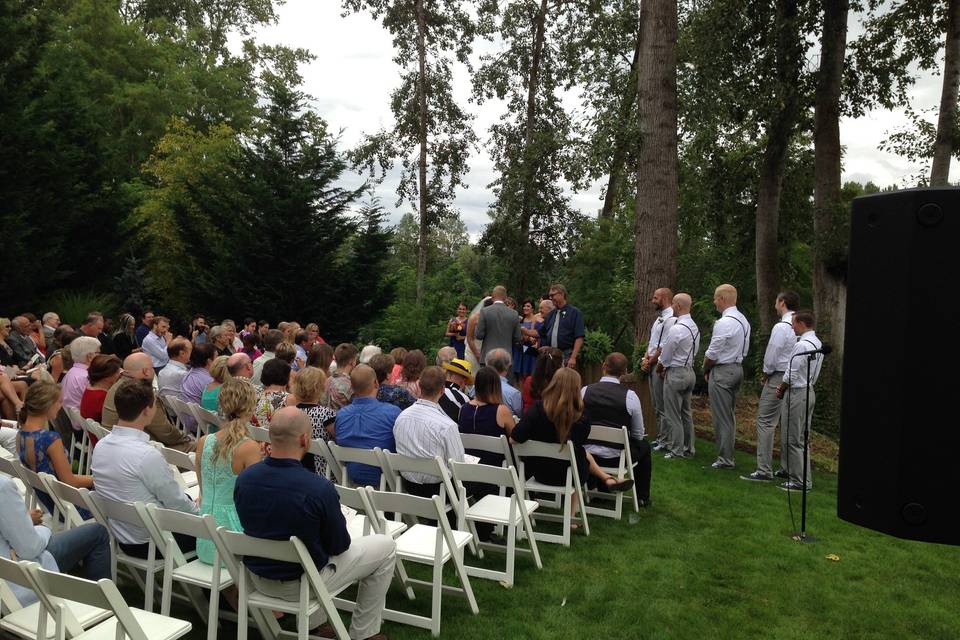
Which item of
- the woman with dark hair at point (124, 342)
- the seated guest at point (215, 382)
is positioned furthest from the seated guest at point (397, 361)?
the woman with dark hair at point (124, 342)

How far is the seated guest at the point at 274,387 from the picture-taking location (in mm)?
5734

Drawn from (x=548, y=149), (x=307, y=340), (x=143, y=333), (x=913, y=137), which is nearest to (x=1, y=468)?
(x=307, y=340)

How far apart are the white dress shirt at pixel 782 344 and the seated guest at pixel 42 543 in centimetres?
638

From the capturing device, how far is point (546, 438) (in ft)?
18.8

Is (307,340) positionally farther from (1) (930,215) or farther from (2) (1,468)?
(1) (930,215)

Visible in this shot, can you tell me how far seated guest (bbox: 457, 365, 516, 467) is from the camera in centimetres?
592

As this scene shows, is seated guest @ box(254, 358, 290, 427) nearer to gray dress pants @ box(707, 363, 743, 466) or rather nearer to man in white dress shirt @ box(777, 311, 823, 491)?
man in white dress shirt @ box(777, 311, 823, 491)

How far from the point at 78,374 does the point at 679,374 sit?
6539 millimetres

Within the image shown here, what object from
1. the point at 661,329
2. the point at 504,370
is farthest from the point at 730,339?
the point at 504,370

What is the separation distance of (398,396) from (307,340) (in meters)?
5.58

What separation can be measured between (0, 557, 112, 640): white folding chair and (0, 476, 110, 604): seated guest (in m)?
0.09

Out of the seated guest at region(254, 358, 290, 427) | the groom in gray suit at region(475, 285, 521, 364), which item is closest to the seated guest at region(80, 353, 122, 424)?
the seated guest at region(254, 358, 290, 427)

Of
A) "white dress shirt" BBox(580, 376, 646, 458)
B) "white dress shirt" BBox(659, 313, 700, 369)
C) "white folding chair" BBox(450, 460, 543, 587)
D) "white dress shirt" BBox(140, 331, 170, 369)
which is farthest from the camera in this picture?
A: "white dress shirt" BBox(140, 331, 170, 369)

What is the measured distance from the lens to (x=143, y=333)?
12.8m
